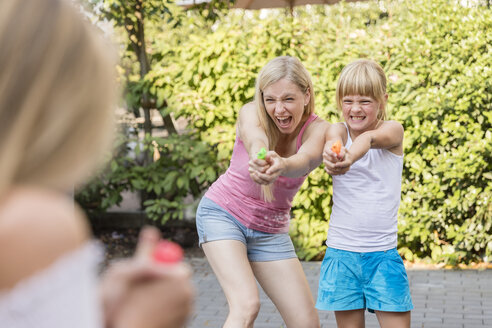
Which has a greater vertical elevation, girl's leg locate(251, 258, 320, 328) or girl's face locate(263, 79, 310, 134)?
girl's face locate(263, 79, 310, 134)

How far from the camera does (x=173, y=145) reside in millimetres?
8109

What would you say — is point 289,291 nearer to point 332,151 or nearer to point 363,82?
point 332,151

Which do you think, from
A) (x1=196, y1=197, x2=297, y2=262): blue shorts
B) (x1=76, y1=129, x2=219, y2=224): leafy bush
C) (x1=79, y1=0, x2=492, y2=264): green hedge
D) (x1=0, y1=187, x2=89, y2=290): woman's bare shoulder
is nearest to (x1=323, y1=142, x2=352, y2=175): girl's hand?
(x1=196, y1=197, x2=297, y2=262): blue shorts

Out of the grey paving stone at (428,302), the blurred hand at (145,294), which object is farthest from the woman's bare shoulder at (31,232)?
the grey paving stone at (428,302)

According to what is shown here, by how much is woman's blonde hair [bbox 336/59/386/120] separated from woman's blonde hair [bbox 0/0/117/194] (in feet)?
8.75

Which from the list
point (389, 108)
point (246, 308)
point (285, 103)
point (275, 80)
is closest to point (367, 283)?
point (246, 308)

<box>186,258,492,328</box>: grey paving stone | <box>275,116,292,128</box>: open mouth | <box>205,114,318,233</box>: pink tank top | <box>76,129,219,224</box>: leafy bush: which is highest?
<box>275,116,292,128</box>: open mouth

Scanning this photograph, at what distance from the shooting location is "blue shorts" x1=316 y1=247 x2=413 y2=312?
12.1ft

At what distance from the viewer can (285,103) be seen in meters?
3.84

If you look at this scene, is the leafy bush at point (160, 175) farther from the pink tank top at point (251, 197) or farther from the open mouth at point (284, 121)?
the open mouth at point (284, 121)

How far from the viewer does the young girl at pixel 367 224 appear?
146 inches

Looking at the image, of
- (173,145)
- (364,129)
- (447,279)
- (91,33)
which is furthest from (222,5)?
(91,33)

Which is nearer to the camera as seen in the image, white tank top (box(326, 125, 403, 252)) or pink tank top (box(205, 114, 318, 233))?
white tank top (box(326, 125, 403, 252))

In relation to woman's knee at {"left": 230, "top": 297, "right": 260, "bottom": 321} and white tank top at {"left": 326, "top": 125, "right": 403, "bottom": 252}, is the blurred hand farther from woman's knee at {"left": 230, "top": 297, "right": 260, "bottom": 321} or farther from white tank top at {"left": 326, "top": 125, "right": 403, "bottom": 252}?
white tank top at {"left": 326, "top": 125, "right": 403, "bottom": 252}
